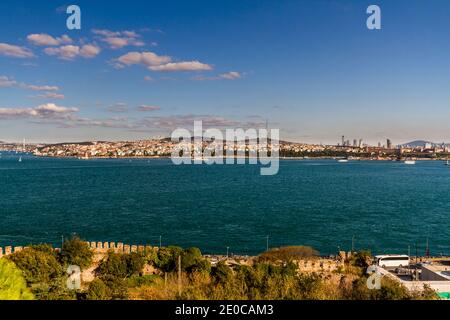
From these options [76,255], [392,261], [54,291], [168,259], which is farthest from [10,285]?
[392,261]

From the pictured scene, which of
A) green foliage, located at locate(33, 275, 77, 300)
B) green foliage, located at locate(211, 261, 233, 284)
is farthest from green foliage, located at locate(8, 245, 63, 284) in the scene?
green foliage, located at locate(211, 261, 233, 284)

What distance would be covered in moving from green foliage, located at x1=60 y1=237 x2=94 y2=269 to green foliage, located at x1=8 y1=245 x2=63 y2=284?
1.64 ft

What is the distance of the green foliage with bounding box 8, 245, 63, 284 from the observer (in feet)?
47.2

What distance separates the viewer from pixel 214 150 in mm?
190625

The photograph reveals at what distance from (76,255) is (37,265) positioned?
1.60m

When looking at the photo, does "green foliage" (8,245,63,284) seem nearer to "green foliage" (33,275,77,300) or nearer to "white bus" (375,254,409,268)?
"green foliage" (33,275,77,300)

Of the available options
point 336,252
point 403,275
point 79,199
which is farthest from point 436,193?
point 79,199

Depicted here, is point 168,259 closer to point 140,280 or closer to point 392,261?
point 140,280

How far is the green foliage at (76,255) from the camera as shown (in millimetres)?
15875

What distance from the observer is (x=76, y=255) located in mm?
15992

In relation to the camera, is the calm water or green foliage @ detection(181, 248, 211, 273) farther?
the calm water

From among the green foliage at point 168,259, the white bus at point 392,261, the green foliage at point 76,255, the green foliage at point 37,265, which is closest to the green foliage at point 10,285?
the green foliage at point 37,265

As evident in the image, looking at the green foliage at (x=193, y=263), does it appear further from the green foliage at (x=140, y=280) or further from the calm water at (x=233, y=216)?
the calm water at (x=233, y=216)
